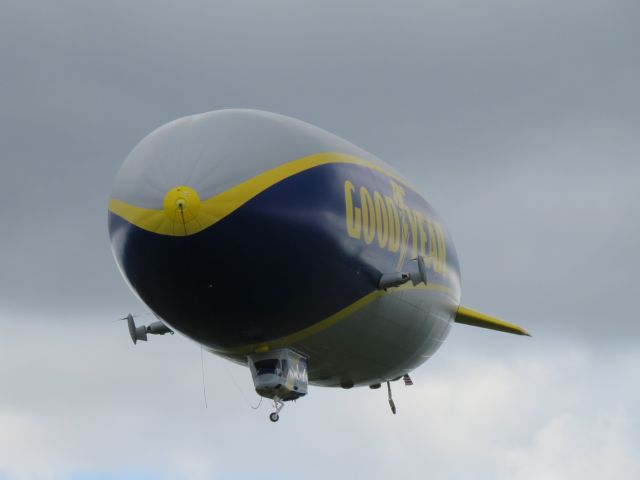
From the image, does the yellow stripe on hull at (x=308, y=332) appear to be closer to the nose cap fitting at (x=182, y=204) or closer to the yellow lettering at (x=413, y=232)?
the yellow lettering at (x=413, y=232)

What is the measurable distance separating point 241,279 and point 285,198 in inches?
101

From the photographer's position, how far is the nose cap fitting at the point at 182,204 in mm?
38000

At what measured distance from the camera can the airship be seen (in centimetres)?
3847

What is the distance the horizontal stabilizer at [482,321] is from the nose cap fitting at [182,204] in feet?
69.8

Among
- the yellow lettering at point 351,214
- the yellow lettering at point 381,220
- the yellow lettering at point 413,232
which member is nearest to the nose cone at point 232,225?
the yellow lettering at point 351,214

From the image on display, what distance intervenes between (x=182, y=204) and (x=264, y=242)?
257 centimetres

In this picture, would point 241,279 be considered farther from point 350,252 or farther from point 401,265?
point 401,265

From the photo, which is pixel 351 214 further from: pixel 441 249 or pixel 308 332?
pixel 441 249

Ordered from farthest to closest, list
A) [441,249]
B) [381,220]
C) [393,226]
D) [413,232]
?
1. [441,249]
2. [413,232]
3. [393,226]
4. [381,220]

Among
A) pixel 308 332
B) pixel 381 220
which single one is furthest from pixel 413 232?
pixel 308 332

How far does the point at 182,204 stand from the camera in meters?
38.0

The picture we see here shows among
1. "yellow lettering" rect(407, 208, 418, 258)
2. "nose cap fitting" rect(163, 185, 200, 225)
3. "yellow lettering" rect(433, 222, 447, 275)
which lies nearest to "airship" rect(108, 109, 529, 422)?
"nose cap fitting" rect(163, 185, 200, 225)

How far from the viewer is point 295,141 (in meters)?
40.6

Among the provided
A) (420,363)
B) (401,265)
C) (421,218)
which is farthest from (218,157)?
(420,363)
